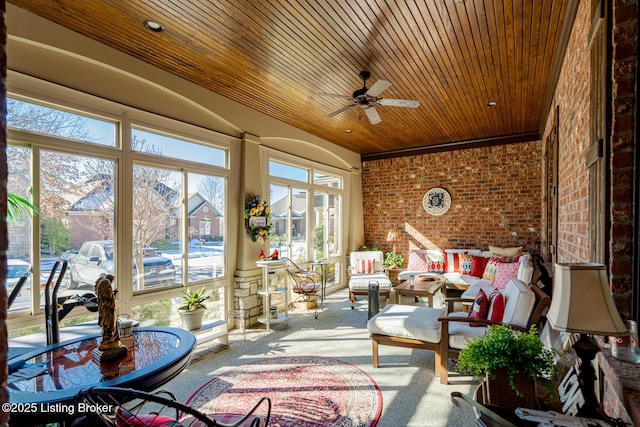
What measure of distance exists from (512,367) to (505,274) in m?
4.10

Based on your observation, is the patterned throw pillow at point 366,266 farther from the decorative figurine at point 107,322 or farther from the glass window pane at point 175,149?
the decorative figurine at point 107,322

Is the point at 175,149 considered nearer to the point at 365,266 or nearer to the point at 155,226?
the point at 155,226

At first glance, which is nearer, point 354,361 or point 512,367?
point 512,367

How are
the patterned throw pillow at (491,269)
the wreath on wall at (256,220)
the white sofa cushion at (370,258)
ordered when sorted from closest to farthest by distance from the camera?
the wreath on wall at (256,220) < the patterned throw pillow at (491,269) < the white sofa cushion at (370,258)

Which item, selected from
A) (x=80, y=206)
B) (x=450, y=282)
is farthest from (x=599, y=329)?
(x=450, y=282)

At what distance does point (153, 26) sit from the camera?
2.78 m

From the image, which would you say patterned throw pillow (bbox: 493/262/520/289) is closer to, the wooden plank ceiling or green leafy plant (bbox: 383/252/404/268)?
green leafy plant (bbox: 383/252/404/268)

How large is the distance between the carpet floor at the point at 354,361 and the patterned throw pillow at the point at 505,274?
2.05 m

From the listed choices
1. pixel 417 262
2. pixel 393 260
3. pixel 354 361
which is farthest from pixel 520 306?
pixel 393 260

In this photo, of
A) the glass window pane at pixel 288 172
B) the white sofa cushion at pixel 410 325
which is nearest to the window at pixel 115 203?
the glass window pane at pixel 288 172

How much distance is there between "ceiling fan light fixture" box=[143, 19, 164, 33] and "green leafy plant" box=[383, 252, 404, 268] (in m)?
5.76

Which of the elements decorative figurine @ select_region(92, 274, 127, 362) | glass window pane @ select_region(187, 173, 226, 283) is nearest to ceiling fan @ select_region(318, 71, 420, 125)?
glass window pane @ select_region(187, 173, 226, 283)

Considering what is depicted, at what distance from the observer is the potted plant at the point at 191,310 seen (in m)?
3.65

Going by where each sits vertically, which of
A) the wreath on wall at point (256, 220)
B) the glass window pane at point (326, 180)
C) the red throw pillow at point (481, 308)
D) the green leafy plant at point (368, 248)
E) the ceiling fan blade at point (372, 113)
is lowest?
the red throw pillow at point (481, 308)
